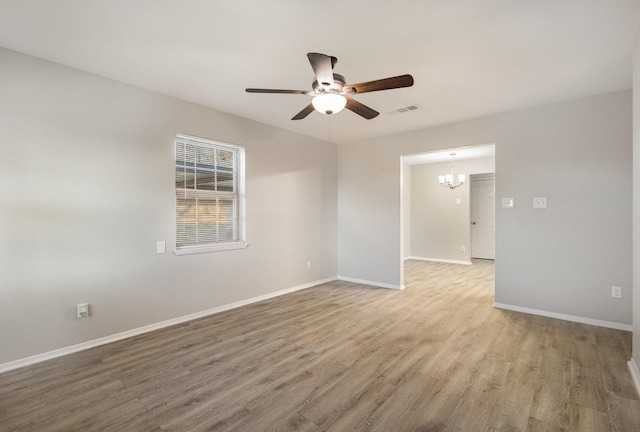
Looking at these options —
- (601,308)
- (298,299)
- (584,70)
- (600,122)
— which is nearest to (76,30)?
(298,299)

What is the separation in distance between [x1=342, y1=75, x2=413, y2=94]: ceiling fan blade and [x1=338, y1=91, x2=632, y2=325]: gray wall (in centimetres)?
270

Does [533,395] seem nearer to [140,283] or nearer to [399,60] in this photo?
[399,60]

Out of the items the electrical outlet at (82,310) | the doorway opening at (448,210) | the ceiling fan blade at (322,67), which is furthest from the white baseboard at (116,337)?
the doorway opening at (448,210)

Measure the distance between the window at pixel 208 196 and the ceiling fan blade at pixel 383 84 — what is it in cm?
235

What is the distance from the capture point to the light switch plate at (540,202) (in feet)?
12.4

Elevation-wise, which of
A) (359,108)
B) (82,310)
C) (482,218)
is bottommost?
(82,310)

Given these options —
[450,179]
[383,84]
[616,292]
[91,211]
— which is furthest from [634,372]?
[450,179]

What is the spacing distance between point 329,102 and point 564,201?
129 inches

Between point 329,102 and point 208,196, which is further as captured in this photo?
point 208,196

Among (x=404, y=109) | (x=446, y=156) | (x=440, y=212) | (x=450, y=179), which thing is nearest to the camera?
(x=404, y=109)

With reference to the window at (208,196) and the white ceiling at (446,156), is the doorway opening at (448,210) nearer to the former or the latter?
the white ceiling at (446,156)

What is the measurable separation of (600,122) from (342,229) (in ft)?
12.8

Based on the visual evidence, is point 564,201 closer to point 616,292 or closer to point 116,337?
point 616,292

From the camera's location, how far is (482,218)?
827 cm
